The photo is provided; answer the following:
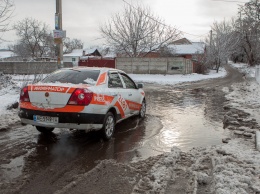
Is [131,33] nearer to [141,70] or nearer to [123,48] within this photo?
[123,48]

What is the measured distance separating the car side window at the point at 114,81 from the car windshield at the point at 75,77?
35 cm

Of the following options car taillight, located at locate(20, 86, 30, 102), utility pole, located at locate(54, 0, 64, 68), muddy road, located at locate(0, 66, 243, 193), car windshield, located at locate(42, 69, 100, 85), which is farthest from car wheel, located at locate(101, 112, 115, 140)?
utility pole, located at locate(54, 0, 64, 68)

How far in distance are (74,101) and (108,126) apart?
1068mm

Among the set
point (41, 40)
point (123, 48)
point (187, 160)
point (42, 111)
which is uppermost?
point (41, 40)

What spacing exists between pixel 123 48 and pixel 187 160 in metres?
30.7

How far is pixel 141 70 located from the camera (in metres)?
30.5

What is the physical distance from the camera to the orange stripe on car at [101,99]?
5.44 meters

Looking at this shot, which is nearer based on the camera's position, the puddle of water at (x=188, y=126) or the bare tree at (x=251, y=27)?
the puddle of water at (x=188, y=126)

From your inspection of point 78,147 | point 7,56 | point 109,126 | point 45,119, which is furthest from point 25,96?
point 7,56

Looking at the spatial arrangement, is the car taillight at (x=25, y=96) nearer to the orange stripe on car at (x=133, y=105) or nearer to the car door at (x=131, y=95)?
the car door at (x=131, y=95)

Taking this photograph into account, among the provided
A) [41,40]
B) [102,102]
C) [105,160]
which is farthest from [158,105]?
[41,40]

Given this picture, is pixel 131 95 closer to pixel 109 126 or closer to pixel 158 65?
pixel 109 126

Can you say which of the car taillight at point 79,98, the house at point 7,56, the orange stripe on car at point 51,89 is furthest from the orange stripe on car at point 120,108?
the house at point 7,56

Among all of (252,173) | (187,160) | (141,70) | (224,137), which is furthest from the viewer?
(141,70)
